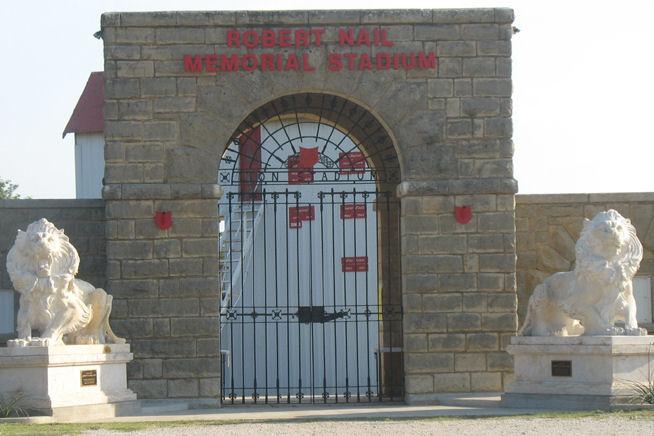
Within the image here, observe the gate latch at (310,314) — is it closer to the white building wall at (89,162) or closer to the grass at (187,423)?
the grass at (187,423)

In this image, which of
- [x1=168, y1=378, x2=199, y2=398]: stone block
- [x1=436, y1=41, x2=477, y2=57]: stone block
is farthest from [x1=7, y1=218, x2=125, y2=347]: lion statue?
[x1=436, y1=41, x2=477, y2=57]: stone block

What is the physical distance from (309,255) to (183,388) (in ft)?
24.4

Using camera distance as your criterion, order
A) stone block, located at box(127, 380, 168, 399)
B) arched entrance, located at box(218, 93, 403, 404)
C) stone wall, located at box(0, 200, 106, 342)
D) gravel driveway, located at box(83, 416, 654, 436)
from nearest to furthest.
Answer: gravel driveway, located at box(83, 416, 654, 436) < stone block, located at box(127, 380, 168, 399) < stone wall, located at box(0, 200, 106, 342) < arched entrance, located at box(218, 93, 403, 404)

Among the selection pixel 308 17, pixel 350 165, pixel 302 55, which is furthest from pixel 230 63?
pixel 350 165

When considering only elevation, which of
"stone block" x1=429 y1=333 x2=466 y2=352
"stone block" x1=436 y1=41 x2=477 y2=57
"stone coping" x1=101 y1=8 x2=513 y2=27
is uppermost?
"stone coping" x1=101 y1=8 x2=513 y2=27

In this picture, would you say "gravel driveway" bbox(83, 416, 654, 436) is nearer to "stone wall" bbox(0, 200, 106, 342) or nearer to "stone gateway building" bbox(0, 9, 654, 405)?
"stone gateway building" bbox(0, 9, 654, 405)

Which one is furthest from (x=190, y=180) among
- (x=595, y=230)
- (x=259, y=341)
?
(x=259, y=341)

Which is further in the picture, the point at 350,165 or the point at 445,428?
the point at 350,165

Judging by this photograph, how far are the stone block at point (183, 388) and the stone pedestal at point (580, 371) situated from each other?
12.1ft

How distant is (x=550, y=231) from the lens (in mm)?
17953

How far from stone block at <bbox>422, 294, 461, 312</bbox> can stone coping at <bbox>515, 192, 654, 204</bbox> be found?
1893mm

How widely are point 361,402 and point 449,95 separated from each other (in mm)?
3922

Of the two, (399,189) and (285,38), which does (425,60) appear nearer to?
(399,189)

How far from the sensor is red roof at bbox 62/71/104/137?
123 feet
